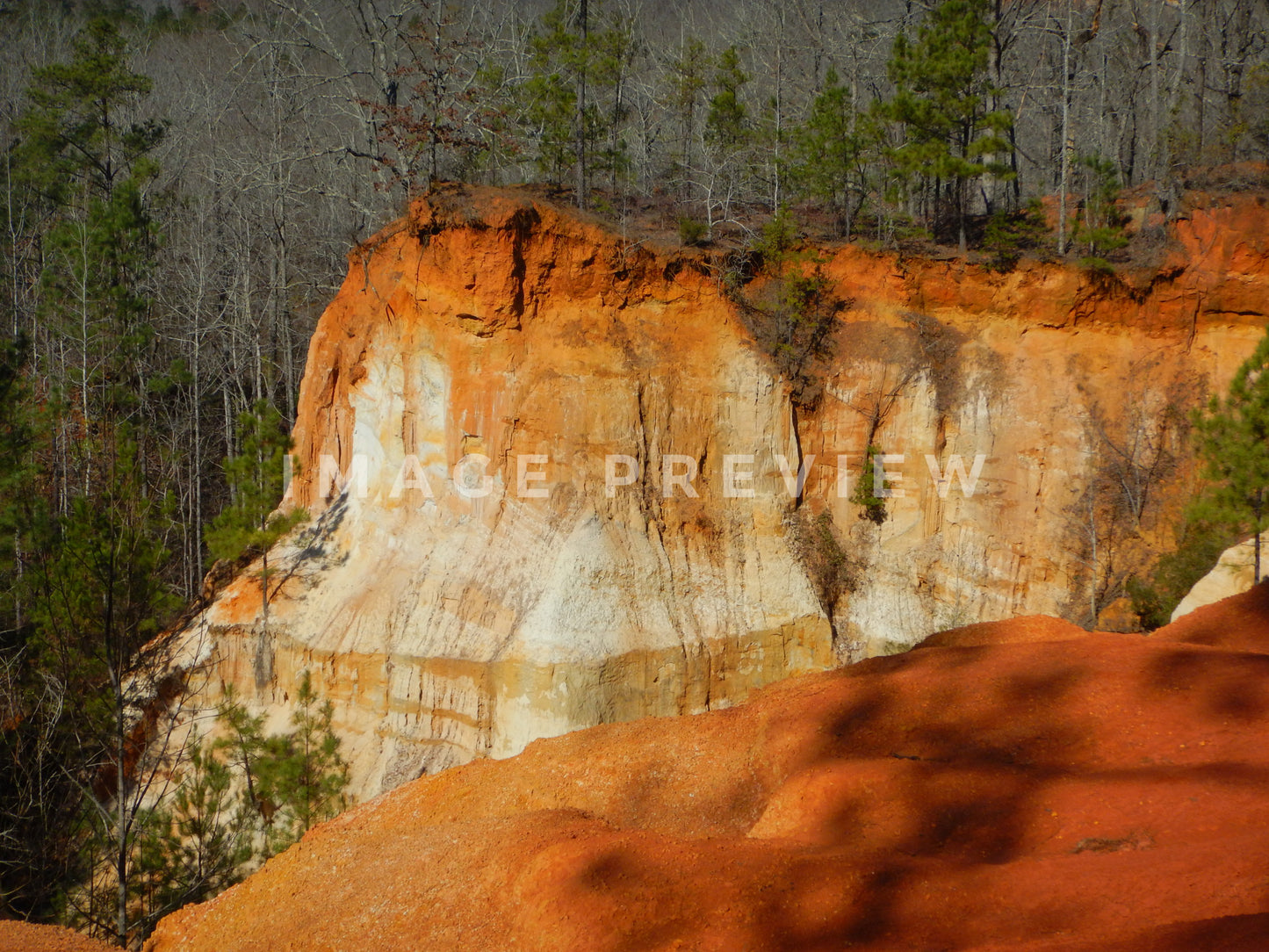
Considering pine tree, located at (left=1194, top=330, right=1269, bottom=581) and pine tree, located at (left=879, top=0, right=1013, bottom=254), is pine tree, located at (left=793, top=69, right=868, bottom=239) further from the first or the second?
pine tree, located at (left=1194, top=330, right=1269, bottom=581)

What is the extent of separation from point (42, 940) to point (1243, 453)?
17.4 metres

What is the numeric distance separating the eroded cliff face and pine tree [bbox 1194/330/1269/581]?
3413 millimetres

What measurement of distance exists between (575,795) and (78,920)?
28.5 ft

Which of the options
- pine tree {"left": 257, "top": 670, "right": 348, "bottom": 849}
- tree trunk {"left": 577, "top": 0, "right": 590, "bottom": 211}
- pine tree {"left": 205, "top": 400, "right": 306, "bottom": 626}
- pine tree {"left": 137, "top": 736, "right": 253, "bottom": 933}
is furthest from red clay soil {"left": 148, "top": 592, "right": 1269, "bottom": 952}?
tree trunk {"left": 577, "top": 0, "right": 590, "bottom": 211}

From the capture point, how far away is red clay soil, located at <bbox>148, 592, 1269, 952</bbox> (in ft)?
19.0

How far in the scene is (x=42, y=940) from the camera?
7.58 metres

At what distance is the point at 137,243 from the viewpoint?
82.4ft

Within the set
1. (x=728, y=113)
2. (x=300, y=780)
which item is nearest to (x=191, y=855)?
(x=300, y=780)

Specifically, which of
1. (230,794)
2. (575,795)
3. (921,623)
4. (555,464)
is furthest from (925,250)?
(230,794)

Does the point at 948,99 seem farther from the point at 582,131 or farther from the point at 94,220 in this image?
the point at 94,220

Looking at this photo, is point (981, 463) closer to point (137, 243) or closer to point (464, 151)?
point (464, 151)

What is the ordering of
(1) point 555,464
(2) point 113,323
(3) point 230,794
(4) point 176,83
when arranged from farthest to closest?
(4) point 176,83
(2) point 113,323
(1) point 555,464
(3) point 230,794

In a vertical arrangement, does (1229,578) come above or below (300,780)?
above

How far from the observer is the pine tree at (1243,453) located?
14.2 meters
